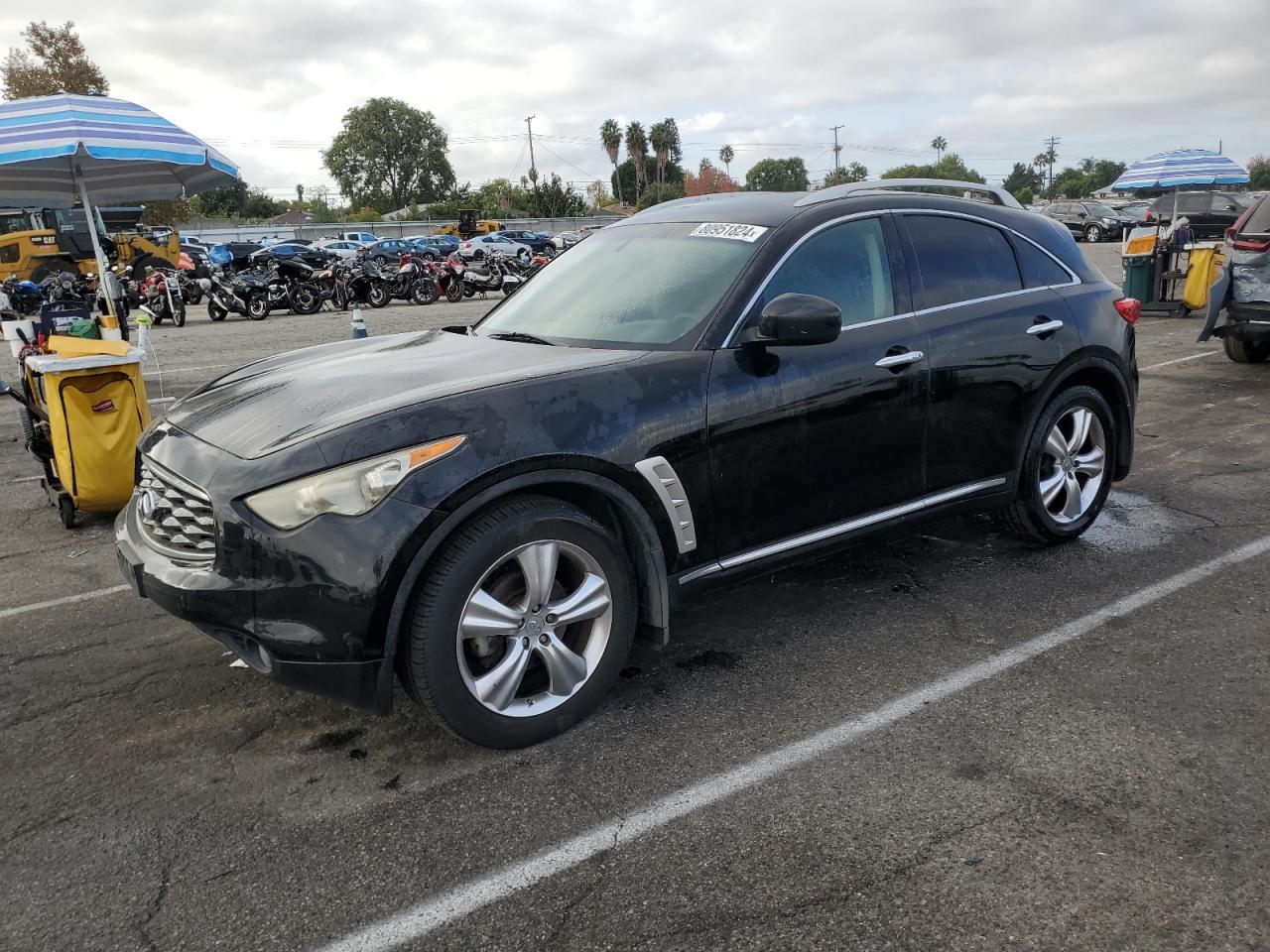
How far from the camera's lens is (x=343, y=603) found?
2703 millimetres

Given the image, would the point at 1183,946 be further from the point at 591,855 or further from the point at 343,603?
the point at 343,603

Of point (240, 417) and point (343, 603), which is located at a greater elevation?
point (240, 417)

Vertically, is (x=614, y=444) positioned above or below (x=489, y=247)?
below

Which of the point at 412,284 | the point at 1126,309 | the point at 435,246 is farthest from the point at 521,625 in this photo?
the point at 435,246

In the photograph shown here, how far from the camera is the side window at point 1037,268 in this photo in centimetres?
449

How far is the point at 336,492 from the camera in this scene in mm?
2742

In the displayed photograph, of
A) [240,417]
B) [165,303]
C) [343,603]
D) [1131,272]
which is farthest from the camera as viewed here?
[165,303]

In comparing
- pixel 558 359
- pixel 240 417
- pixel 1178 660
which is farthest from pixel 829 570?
pixel 240 417

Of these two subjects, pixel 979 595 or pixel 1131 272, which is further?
pixel 1131 272

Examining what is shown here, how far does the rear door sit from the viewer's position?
13.2 feet

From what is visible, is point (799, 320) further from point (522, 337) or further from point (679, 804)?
point (679, 804)

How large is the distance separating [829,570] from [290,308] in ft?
59.3

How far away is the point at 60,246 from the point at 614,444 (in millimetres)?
24183

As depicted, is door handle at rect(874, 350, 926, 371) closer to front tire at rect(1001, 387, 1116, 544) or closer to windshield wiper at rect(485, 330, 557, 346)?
front tire at rect(1001, 387, 1116, 544)
